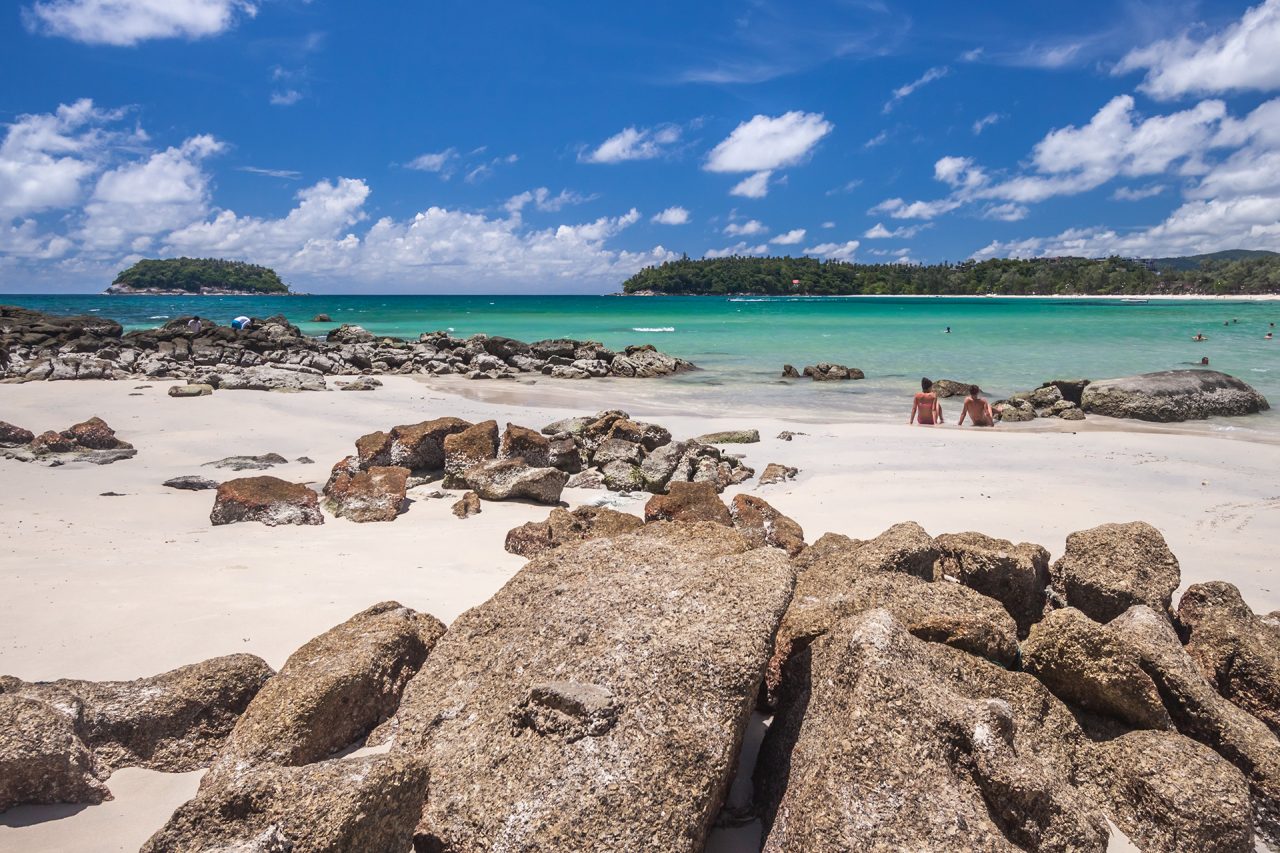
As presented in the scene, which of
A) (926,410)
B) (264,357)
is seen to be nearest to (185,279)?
(264,357)

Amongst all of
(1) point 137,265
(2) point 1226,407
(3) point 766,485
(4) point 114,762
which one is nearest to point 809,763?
(4) point 114,762

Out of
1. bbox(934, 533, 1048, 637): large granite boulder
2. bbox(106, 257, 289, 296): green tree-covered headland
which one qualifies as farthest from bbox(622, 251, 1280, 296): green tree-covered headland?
bbox(934, 533, 1048, 637): large granite boulder

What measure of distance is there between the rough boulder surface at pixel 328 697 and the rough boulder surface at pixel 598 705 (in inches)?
12.9

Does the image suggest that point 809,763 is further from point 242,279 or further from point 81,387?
point 242,279

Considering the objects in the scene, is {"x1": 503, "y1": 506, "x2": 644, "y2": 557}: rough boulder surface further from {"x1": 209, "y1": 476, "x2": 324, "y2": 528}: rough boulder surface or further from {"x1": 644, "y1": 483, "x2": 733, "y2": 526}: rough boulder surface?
{"x1": 209, "y1": 476, "x2": 324, "y2": 528}: rough boulder surface

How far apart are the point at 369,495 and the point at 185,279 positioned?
160781 mm

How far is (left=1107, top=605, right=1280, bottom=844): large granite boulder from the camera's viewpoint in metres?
3.16

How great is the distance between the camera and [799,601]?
3.73 m

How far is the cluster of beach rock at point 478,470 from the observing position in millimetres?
7270

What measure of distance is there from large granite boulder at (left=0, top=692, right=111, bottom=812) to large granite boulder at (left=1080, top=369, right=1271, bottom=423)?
18.9m

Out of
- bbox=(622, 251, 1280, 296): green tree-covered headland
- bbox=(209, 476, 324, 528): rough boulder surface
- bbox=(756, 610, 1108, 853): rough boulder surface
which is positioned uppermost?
bbox=(622, 251, 1280, 296): green tree-covered headland

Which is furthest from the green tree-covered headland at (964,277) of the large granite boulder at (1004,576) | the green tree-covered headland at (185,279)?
the large granite boulder at (1004,576)

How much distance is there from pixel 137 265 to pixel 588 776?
179 meters

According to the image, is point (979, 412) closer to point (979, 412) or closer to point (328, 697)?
point (979, 412)
